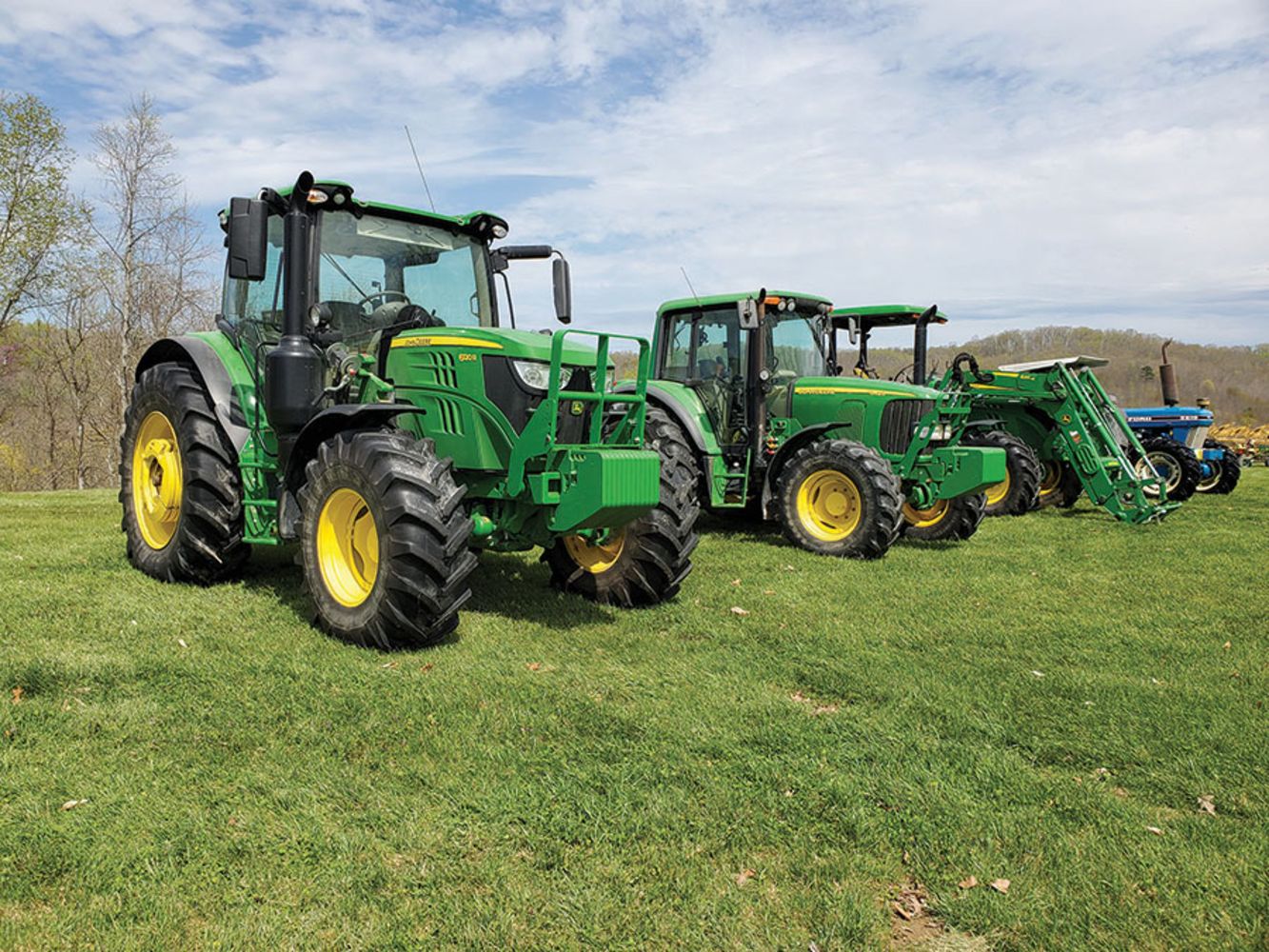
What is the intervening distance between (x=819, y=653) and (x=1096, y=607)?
8.33 ft

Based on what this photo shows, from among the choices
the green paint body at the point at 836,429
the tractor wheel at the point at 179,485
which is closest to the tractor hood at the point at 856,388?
the green paint body at the point at 836,429

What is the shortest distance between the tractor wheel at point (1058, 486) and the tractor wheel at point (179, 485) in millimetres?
10374

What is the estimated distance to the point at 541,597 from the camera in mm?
6074

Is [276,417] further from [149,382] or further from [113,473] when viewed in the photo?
[113,473]

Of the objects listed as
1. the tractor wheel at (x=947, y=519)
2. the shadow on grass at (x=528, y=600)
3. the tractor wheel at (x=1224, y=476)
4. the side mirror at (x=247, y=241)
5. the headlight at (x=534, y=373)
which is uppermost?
the side mirror at (x=247, y=241)

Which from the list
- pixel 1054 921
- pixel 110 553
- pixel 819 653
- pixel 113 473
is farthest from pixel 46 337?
pixel 1054 921

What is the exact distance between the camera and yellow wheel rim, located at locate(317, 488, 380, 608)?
16.7ft

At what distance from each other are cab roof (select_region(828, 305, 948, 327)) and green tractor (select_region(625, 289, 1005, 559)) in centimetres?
148

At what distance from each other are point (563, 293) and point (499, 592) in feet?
6.71

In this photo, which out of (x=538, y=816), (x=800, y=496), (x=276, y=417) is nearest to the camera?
(x=538, y=816)

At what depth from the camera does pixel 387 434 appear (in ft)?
16.2

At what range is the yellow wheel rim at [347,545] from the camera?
5086 mm

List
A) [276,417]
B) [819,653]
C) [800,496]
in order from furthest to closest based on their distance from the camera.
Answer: [800,496], [276,417], [819,653]

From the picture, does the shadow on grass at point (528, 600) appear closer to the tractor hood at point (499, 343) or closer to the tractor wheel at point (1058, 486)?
the tractor hood at point (499, 343)
